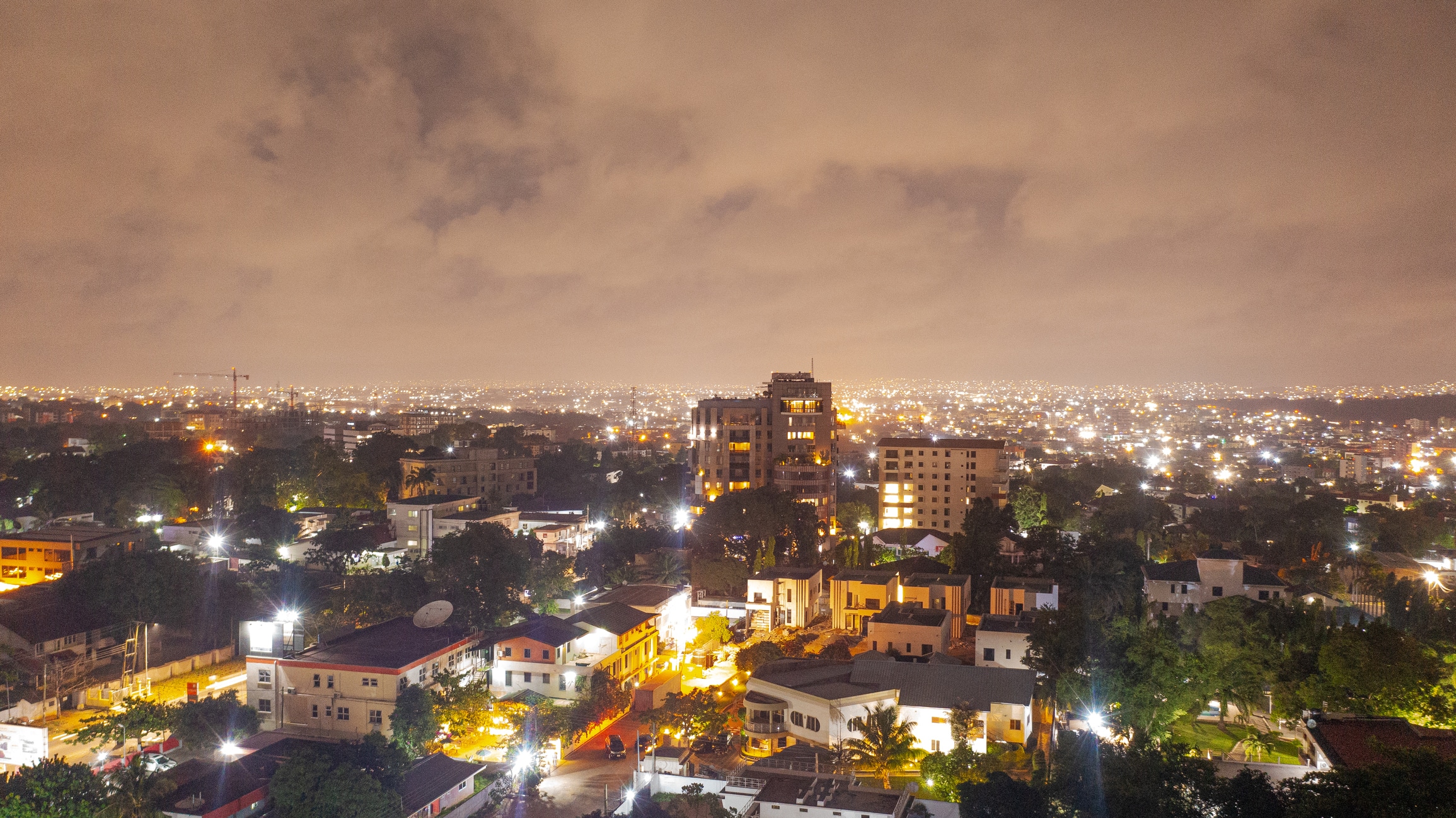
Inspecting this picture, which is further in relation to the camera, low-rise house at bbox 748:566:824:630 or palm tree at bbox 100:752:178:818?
low-rise house at bbox 748:566:824:630

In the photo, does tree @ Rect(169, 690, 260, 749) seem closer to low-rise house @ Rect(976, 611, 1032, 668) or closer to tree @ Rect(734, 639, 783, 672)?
tree @ Rect(734, 639, 783, 672)

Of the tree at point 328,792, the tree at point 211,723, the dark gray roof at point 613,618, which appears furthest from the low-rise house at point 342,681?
the tree at point 328,792

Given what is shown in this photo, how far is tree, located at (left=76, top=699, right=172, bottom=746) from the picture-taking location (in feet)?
46.6

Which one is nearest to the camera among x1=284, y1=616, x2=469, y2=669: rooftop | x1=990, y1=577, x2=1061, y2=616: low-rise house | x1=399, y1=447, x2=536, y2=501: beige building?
x1=284, y1=616, x2=469, y2=669: rooftop

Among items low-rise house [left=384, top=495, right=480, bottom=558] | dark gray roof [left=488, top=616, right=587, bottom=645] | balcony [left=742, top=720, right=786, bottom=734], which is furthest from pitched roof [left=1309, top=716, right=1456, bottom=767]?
low-rise house [left=384, top=495, right=480, bottom=558]

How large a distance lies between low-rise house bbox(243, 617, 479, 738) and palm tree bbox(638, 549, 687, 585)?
7588 millimetres

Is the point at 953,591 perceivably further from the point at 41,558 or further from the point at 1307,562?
the point at 41,558

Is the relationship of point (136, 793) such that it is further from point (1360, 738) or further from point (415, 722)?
point (1360, 738)

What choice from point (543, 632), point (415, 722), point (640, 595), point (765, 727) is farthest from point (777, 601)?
point (415, 722)

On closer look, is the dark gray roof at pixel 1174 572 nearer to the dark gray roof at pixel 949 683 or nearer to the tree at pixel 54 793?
the dark gray roof at pixel 949 683

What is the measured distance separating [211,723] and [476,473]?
24.3 metres

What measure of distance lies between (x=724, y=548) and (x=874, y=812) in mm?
14296

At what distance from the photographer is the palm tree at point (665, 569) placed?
23.8 meters

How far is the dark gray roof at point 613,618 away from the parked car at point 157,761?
6815mm
